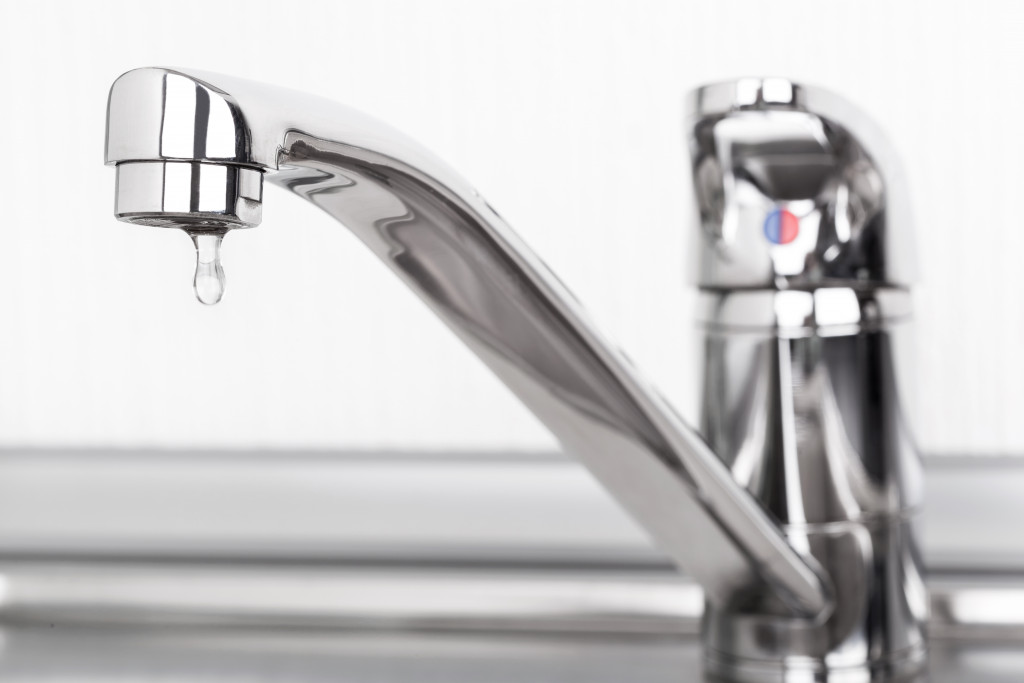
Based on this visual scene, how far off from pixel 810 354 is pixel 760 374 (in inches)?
0.8

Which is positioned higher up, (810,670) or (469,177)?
(469,177)

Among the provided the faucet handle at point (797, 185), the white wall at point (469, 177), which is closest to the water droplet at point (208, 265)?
the faucet handle at point (797, 185)

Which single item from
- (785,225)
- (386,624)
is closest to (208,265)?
(785,225)

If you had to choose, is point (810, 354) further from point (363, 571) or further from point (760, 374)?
point (363, 571)

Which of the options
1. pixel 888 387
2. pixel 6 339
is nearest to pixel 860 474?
pixel 888 387

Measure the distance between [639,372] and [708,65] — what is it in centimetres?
27

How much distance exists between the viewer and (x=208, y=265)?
0.24 meters

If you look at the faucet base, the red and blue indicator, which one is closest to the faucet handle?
the red and blue indicator

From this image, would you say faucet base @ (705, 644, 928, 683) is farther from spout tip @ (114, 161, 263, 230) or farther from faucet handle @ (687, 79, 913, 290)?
spout tip @ (114, 161, 263, 230)

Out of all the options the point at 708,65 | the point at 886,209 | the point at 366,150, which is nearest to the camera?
the point at 366,150

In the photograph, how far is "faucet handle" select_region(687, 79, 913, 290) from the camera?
0.36 m

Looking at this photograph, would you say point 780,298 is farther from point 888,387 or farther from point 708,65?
point 708,65

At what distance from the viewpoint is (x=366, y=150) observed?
10.4 inches

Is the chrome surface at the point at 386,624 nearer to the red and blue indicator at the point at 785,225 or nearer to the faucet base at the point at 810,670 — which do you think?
the faucet base at the point at 810,670
